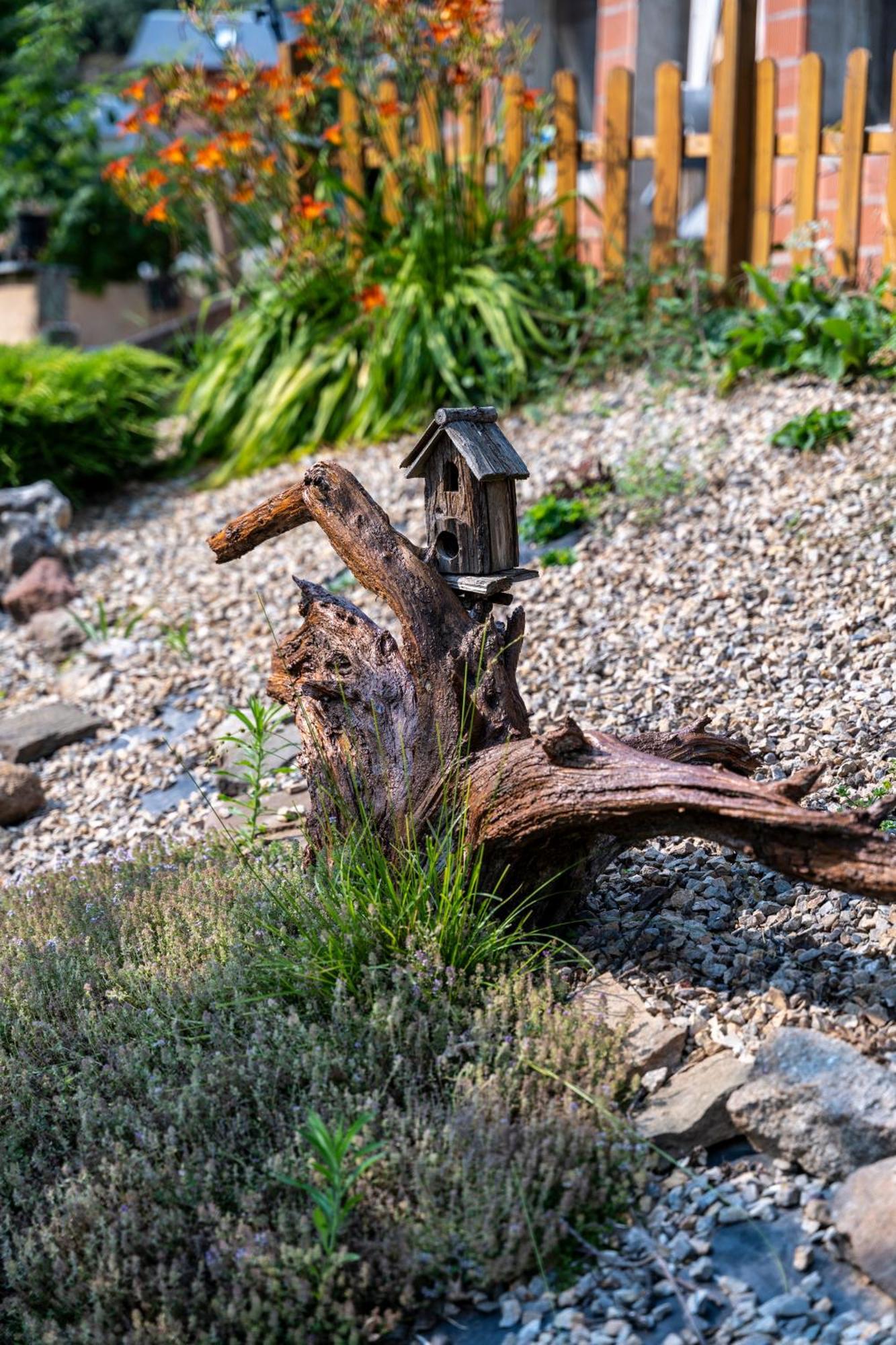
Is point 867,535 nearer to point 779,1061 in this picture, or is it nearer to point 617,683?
point 617,683

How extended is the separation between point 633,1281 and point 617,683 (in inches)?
92.8

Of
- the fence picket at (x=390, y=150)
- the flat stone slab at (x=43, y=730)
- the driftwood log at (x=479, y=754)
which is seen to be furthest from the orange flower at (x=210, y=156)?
the driftwood log at (x=479, y=754)

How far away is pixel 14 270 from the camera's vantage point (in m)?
11.2

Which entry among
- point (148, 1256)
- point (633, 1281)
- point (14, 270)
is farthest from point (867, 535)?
point (14, 270)

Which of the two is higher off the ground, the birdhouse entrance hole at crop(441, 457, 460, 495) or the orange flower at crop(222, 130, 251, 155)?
the orange flower at crop(222, 130, 251, 155)

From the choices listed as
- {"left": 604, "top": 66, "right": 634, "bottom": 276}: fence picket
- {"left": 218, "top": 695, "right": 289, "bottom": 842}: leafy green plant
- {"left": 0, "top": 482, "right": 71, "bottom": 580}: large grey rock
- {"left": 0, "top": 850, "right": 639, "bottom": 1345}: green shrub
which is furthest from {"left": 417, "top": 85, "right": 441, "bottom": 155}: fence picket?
{"left": 0, "top": 850, "right": 639, "bottom": 1345}: green shrub

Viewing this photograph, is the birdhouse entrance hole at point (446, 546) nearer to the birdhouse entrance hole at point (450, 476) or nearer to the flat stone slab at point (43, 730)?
the birdhouse entrance hole at point (450, 476)

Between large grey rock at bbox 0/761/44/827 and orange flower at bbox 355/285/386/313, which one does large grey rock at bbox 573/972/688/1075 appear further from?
orange flower at bbox 355/285/386/313

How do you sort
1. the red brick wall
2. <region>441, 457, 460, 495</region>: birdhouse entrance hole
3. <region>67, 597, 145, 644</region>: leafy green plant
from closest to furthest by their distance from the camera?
<region>441, 457, 460, 495</region>: birdhouse entrance hole → <region>67, 597, 145, 644</region>: leafy green plant → the red brick wall

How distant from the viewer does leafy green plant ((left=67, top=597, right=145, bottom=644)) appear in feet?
19.0

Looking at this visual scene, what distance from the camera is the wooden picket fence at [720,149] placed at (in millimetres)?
6203

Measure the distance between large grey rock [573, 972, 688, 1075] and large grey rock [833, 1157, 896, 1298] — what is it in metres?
0.45

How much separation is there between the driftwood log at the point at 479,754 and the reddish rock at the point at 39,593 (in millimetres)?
3243

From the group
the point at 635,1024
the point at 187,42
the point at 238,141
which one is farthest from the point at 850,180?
the point at 187,42
